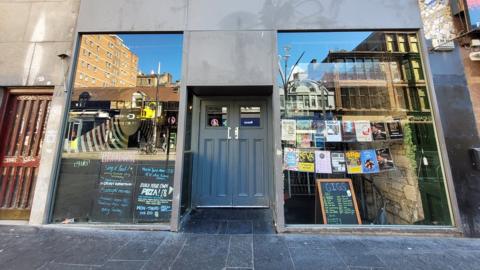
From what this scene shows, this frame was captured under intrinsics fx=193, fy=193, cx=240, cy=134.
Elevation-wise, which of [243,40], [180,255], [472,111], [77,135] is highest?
[243,40]

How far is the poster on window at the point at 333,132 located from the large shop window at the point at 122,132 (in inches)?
90.6

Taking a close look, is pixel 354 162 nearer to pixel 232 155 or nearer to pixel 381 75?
pixel 381 75

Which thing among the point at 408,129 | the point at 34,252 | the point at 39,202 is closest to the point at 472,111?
the point at 408,129

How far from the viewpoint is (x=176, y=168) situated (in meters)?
2.72

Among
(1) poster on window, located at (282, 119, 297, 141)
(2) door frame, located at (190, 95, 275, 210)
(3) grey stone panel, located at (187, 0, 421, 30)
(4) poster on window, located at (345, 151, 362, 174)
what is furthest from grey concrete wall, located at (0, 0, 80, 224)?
(4) poster on window, located at (345, 151, 362, 174)

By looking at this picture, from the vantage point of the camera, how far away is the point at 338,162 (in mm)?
2887

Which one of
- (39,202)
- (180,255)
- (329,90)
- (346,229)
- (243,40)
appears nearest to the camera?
(180,255)

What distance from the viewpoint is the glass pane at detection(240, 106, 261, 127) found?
3498mm

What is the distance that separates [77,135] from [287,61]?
11.2ft

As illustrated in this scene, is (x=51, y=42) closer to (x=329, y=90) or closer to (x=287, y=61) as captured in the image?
(x=287, y=61)

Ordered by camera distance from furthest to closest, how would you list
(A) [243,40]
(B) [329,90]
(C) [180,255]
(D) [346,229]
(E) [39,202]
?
1. (B) [329,90]
2. (A) [243,40]
3. (E) [39,202]
4. (D) [346,229]
5. (C) [180,255]

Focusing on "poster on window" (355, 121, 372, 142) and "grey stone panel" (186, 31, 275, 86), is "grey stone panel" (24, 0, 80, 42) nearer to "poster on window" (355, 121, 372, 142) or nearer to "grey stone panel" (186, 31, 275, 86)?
"grey stone panel" (186, 31, 275, 86)

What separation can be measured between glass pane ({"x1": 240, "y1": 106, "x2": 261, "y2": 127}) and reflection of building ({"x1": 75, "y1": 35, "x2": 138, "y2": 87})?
72.5 inches

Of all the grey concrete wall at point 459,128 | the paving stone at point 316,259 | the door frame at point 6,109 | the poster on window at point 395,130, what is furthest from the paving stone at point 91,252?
the grey concrete wall at point 459,128
